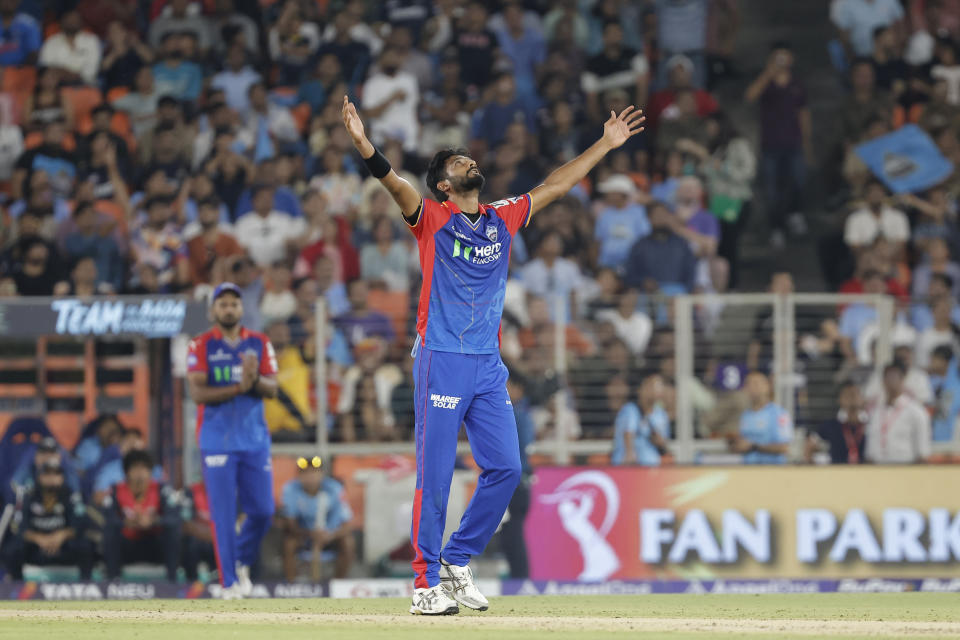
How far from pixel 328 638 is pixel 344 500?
22.6 ft

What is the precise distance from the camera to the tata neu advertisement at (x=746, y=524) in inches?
558

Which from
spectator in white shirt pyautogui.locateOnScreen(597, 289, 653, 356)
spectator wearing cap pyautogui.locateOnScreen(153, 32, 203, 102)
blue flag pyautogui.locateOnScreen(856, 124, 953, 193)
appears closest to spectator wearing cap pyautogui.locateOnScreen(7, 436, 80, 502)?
spectator in white shirt pyautogui.locateOnScreen(597, 289, 653, 356)

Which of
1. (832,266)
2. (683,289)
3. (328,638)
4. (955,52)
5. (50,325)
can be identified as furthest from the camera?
(955,52)

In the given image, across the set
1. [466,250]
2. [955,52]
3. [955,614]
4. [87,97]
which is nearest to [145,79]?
[87,97]

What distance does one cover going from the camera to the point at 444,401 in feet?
27.9

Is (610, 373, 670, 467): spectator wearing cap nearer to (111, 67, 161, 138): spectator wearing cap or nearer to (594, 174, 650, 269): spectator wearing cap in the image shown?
(594, 174, 650, 269): spectator wearing cap

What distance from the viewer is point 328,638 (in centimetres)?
778

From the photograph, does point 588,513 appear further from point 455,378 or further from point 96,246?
point 455,378

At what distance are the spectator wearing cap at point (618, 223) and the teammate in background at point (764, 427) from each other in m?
2.98

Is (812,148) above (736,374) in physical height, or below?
above

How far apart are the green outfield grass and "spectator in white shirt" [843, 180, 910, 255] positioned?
781 centimetres

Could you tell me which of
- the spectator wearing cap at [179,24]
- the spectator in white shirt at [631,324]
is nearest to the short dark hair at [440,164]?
the spectator in white shirt at [631,324]

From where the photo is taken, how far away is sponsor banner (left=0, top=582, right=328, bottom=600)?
44.7 feet

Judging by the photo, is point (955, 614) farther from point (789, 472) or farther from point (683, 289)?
point (683, 289)
